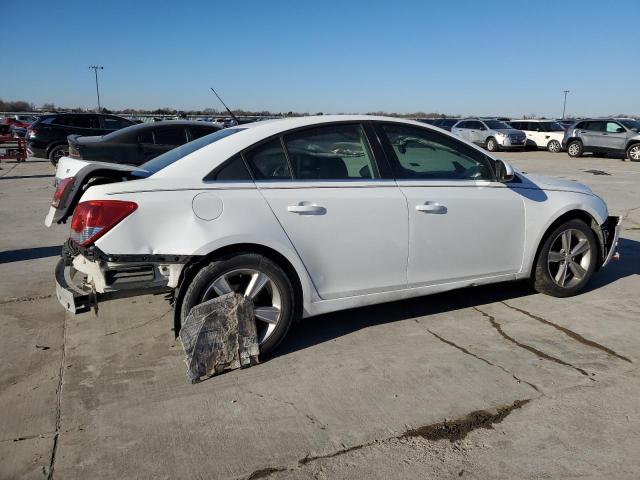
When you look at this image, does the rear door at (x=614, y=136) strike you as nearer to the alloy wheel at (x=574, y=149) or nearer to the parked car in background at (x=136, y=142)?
the alloy wheel at (x=574, y=149)

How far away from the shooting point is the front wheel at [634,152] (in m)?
21.0

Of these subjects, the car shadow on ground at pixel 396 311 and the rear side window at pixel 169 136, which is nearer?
the car shadow on ground at pixel 396 311

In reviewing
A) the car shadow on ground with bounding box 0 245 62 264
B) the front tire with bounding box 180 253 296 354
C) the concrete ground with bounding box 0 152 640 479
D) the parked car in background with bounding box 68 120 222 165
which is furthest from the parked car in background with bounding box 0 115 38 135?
the front tire with bounding box 180 253 296 354

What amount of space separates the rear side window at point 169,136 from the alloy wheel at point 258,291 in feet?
25.9

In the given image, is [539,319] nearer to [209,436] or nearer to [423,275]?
[423,275]

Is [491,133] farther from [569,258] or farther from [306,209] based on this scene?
[306,209]

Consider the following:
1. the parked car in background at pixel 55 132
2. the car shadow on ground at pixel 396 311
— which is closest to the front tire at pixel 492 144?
the parked car in background at pixel 55 132

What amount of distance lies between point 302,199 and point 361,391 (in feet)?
4.25

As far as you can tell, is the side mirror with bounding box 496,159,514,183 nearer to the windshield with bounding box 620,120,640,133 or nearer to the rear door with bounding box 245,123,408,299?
the rear door with bounding box 245,123,408,299

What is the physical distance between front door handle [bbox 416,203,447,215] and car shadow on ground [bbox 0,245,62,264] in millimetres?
4507

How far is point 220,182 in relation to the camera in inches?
137

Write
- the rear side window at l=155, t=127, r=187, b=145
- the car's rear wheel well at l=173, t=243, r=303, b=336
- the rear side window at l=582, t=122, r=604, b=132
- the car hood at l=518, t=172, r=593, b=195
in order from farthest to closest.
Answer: the rear side window at l=582, t=122, r=604, b=132 → the rear side window at l=155, t=127, r=187, b=145 → the car hood at l=518, t=172, r=593, b=195 → the car's rear wheel well at l=173, t=243, r=303, b=336

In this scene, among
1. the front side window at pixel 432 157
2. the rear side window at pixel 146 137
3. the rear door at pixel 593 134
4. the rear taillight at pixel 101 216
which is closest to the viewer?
the rear taillight at pixel 101 216

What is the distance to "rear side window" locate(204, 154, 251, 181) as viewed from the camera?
11.5 ft
